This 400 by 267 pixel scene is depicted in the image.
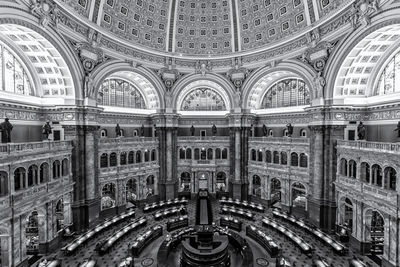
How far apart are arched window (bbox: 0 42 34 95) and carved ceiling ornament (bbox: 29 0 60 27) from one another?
5.42 m

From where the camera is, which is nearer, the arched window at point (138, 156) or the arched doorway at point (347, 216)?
the arched doorway at point (347, 216)

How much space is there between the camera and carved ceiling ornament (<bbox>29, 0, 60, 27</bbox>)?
16.7m

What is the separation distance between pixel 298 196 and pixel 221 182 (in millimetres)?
11458

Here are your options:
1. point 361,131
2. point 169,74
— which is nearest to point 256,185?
point 361,131

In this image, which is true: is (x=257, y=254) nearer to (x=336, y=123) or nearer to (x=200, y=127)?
(x=336, y=123)

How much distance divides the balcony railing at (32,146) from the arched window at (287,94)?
89.6 feet

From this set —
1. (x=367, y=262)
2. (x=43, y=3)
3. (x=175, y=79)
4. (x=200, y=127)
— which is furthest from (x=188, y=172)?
(x=43, y=3)

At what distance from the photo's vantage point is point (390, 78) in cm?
2077

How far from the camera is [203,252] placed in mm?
16016

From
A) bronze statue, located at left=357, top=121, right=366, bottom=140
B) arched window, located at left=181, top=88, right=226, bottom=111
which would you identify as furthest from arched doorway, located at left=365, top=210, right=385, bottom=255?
arched window, located at left=181, top=88, right=226, bottom=111

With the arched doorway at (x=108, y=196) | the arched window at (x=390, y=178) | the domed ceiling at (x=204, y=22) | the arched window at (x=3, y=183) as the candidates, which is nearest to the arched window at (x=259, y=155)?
the domed ceiling at (x=204, y=22)

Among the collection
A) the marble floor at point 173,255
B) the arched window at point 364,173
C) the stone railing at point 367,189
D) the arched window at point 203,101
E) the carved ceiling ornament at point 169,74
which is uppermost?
the carved ceiling ornament at point 169,74

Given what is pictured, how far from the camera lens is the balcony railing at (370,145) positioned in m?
15.4

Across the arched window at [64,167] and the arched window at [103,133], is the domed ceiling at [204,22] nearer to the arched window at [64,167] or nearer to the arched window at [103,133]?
the arched window at [103,133]
